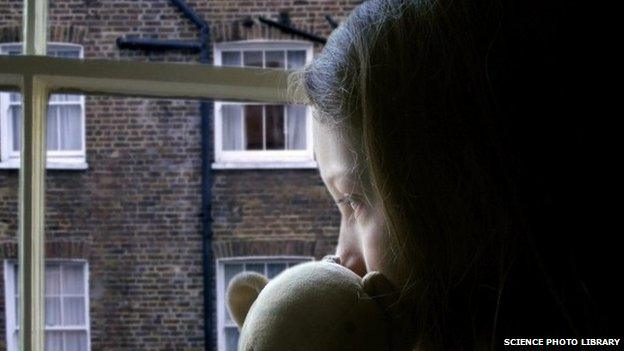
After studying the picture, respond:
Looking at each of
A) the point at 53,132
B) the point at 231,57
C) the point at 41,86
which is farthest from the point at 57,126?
the point at 231,57

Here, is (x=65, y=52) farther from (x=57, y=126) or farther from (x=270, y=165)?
(x=270, y=165)

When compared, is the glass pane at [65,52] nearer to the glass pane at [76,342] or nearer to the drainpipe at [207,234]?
the drainpipe at [207,234]

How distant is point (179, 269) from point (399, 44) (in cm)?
66

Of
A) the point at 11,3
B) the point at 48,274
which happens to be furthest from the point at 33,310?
the point at 11,3

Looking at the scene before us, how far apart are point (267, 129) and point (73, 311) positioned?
0.52 m

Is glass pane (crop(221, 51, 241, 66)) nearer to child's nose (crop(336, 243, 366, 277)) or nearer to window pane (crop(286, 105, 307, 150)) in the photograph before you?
window pane (crop(286, 105, 307, 150))

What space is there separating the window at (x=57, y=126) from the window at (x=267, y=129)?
0.26m

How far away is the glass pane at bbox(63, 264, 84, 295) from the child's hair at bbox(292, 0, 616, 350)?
0.55m

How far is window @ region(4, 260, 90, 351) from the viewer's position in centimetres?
84

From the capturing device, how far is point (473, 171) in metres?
0.50

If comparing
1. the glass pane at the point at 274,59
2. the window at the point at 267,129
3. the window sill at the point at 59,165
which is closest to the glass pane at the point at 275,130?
the window at the point at 267,129

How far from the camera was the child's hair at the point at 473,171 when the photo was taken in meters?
0.50

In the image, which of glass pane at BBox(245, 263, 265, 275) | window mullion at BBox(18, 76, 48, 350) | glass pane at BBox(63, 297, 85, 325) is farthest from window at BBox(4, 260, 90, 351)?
glass pane at BBox(245, 263, 265, 275)

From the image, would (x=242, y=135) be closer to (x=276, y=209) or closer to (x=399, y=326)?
(x=276, y=209)
